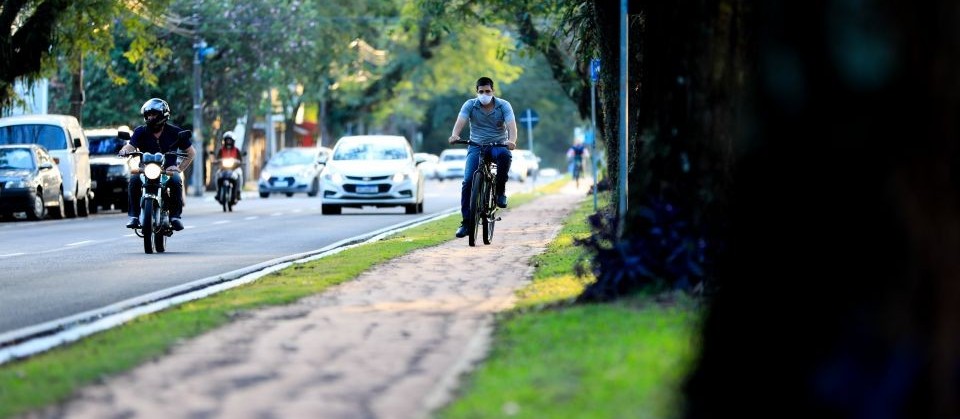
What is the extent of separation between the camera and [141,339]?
33.9ft

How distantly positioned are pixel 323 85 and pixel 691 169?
2504 inches

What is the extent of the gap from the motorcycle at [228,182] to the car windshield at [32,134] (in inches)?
136

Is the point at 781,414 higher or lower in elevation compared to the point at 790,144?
lower

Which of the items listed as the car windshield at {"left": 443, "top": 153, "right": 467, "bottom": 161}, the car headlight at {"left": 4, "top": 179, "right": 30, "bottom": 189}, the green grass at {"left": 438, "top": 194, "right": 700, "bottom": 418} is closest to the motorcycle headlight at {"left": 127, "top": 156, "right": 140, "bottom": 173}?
the green grass at {"left": 438, "top": 194, "right": 700, "bottom": 418}

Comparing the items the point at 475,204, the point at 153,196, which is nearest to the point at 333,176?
the point at 153,196

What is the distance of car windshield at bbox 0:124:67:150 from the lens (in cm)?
3900

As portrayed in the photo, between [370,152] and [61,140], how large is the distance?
6.62 metres

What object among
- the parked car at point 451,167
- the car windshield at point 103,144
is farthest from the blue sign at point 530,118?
the parked car at point 451,167

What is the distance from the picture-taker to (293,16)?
2542 inches

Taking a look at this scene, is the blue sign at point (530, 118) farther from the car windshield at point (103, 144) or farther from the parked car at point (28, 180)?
the parked car at point (28, 180)

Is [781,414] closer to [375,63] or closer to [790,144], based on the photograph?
[790,144]

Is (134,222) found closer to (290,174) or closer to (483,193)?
(483,193)

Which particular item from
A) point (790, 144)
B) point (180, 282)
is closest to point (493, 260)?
point (180, 282)

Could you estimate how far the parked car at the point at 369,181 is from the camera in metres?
35.4
